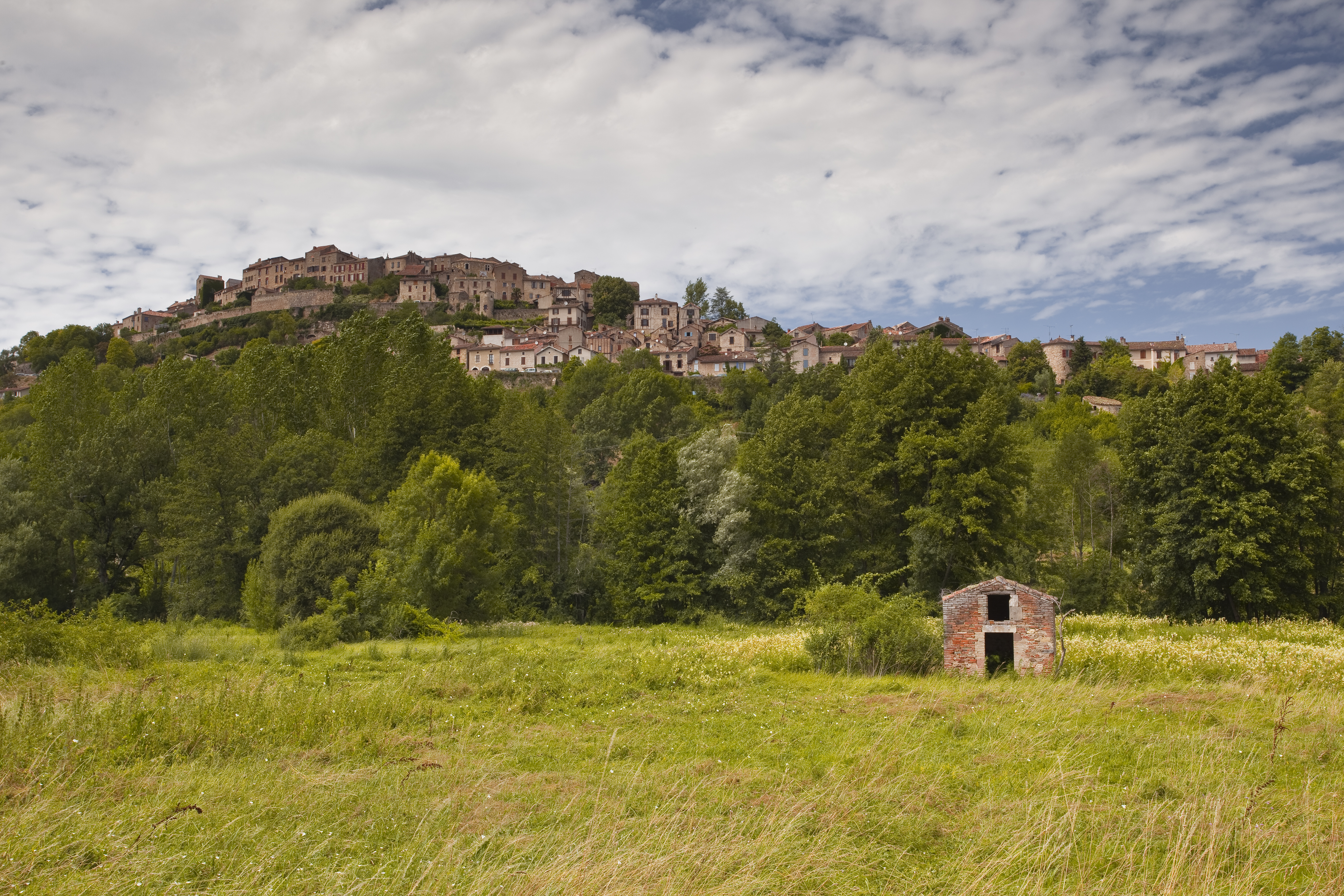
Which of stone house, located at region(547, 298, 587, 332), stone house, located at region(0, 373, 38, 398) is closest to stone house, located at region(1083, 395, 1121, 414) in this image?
stone house, located at region(547, 298, 587, 332)

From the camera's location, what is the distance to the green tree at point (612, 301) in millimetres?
127000

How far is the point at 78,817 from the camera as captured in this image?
7.40 metres

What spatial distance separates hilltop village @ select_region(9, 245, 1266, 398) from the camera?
9938cm

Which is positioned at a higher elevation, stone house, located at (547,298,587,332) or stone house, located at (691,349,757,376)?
stone house, located at (547,298,587,332)

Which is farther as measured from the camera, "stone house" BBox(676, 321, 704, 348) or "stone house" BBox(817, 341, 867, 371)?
"stone house" BBox(676, 321, 704, 348)

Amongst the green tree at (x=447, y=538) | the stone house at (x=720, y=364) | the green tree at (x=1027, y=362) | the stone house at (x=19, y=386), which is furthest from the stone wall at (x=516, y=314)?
the green tree at (x=447, y=538)

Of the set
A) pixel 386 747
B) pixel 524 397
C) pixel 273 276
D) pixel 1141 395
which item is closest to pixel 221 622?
pixel 524 397

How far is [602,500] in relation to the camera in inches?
1773

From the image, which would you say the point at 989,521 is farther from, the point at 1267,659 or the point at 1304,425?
the point at 1304,425

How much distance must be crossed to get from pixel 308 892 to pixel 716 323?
115 m

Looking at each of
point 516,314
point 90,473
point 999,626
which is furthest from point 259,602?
point 516,314

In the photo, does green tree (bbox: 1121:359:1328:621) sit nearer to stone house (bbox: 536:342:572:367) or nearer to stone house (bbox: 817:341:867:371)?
stone house (bbox: 817:341:867:371)

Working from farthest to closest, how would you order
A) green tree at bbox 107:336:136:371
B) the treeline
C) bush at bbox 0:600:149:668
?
green tree at bbox 107:336:136:371, the treeline, bush at bbox 0:600:149:668

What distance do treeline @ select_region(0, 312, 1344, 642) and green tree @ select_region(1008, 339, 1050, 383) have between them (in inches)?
1632
